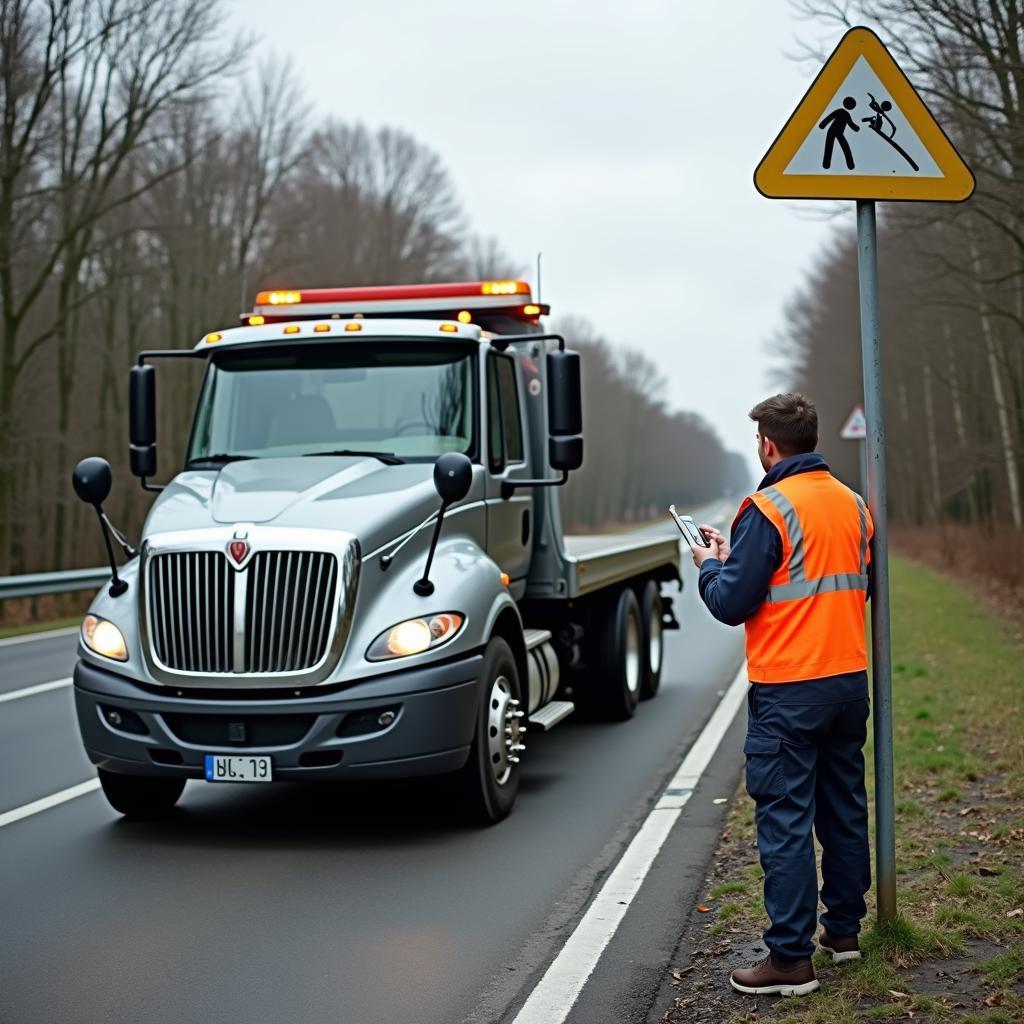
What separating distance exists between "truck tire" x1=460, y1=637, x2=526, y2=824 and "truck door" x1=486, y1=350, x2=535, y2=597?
37.6 inches

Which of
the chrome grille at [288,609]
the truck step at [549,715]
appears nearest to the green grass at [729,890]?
the chrome grille at [288,609]

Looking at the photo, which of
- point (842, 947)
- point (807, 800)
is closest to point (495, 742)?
point (842, 947)

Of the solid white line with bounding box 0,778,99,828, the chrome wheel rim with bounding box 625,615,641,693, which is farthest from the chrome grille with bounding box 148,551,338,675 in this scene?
the chrome wheel rim with bounding box 625,615,641,693

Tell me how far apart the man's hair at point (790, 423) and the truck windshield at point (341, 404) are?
350 centimetres

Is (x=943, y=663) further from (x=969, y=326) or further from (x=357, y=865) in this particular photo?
(x=969, y=326)

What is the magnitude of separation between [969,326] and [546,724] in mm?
27308

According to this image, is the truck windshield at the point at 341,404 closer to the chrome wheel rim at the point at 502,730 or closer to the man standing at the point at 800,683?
the chrome wheel rim at the point at 502,730

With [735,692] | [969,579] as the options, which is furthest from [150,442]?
[969,579]

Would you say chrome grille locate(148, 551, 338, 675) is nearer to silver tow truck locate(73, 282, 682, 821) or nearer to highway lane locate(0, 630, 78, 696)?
silver tow truck locate(73, 282, 682, 821)

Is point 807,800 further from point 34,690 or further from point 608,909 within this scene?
point 34,690

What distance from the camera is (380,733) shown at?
7.05 metres

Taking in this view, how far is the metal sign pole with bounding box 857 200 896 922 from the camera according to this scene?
17.0ft

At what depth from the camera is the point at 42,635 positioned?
62.5 ft

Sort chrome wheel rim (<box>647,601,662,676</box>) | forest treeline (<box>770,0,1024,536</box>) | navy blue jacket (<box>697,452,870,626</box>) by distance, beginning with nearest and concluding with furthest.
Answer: navy blue jacket (<box>697,452,870,626</box>) < chrome wheel rim (<box>647,601,662,676</box>) < forest treeline (<box>770,0,1024,536</box>)
